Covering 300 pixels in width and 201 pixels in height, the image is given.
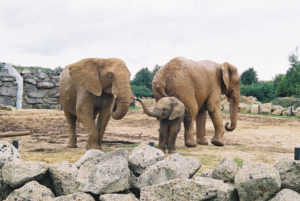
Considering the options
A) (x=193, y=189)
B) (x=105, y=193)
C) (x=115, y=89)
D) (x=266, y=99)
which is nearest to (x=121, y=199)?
(x=105, y=193)

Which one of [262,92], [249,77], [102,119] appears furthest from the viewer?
[249,77]

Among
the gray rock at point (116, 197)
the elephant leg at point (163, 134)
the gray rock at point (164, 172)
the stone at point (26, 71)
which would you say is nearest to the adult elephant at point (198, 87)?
the elephant leg at point (163, 134)

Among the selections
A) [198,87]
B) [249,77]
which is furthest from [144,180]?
[249,77]

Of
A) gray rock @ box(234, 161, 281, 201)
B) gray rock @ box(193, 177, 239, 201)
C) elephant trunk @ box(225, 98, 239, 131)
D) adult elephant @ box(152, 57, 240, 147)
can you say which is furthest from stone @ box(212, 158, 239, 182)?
elephant trunk @ box(225, 98, 239, 131)

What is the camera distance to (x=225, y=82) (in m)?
8.84

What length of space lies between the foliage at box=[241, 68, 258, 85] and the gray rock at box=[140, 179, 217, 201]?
4287 cm

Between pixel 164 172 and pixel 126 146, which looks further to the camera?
pixel 126 146

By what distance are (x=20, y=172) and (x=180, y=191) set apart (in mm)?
1977

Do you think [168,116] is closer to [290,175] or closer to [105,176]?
[105,176]

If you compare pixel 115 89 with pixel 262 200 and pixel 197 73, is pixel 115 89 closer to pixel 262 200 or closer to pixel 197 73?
pixel 197 73

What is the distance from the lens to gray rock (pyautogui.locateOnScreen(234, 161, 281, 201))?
11.3 ft

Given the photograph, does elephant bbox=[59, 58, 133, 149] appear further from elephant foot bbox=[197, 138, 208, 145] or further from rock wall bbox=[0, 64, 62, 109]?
rock wall bbox=[0, 64, 62, 109]

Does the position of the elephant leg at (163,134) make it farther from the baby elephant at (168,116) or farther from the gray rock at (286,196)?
the gray rock at (286,196)

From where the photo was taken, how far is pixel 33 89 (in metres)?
18.0
